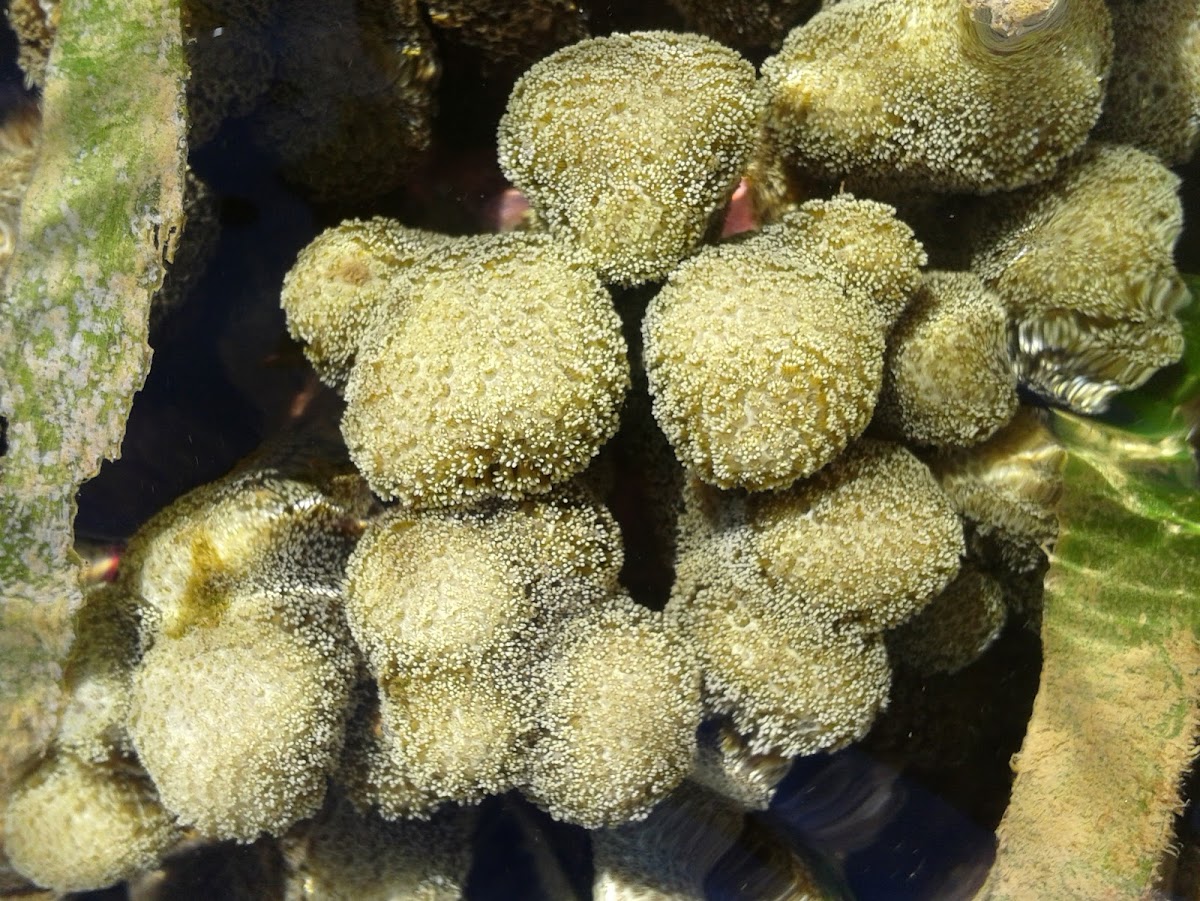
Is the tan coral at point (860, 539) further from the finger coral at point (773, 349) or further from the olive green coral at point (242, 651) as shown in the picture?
the olive green coral at point (242, 651)

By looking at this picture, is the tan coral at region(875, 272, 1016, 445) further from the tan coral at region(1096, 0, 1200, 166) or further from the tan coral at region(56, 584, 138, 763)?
the tan coral at region(56, 584, 138, 763)

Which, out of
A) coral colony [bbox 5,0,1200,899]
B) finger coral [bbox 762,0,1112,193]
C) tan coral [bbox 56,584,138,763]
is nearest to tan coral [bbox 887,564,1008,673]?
coral colony [bbox 5,0,1200,899]

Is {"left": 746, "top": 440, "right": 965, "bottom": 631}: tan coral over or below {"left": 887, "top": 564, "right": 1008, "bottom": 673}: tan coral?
over

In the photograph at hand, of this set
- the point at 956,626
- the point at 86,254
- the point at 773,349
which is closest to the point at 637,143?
the point at 773,349

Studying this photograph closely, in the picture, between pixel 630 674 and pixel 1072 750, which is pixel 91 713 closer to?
pixel 630 674

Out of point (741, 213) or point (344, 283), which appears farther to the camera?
point (741, 213)

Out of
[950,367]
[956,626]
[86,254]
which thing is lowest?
[956,626]

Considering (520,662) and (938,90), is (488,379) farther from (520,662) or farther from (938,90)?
(938,90)

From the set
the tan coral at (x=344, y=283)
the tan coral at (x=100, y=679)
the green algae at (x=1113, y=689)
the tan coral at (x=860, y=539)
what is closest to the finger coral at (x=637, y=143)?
the tan coral at (x=344, y=283)
